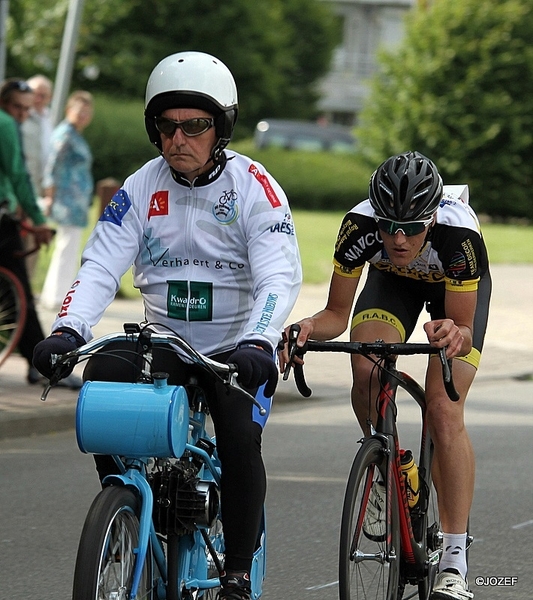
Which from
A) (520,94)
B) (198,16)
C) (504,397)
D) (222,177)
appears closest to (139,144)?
(520,94)

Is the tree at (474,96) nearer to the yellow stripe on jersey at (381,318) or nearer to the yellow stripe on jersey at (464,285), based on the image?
the yellow stripe on jersey at (381,318)

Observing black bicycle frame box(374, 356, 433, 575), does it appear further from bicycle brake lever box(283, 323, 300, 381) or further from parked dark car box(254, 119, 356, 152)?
parked dark car box(254, 119, 356, 152)

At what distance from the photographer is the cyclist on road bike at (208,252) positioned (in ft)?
13.5

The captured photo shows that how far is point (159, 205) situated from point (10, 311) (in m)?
5.31

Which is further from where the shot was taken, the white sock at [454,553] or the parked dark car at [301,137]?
the parked dark car at [301,137]

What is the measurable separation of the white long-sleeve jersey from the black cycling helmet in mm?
415

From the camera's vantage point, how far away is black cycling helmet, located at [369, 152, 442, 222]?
180 inches

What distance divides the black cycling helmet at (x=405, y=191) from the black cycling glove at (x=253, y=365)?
0.90m

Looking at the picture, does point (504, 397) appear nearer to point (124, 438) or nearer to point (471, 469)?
point (471, 469)

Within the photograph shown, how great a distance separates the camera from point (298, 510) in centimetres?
678

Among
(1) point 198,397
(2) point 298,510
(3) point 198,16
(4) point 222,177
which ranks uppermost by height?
(3) point 198,16

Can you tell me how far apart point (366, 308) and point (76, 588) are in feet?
6.37

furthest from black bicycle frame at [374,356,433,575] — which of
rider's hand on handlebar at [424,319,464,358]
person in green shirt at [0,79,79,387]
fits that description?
person in green shirt at [0,79,79,387]

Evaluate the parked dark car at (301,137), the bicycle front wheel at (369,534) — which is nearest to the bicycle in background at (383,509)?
the bicycle front wheel at (369,534)
